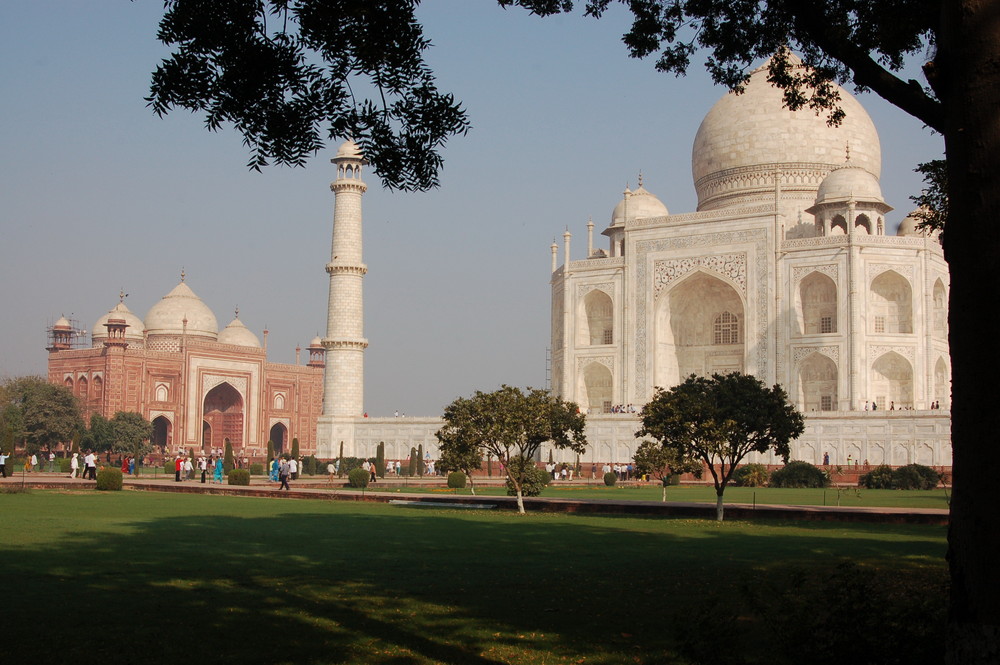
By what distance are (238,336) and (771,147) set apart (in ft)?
95.6

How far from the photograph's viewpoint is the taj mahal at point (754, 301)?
1331 inches

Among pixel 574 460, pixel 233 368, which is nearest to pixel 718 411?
pixel 574 460

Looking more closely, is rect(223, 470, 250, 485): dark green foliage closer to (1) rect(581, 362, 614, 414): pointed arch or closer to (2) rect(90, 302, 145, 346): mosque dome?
(1) rect(581, 362, 614, 414): pointed arch

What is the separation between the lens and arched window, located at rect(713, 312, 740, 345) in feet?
126

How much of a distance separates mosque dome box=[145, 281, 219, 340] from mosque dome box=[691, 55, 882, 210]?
2660 cm

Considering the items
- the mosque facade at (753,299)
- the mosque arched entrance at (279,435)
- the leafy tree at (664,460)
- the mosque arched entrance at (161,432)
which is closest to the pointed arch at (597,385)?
the mosque facade at (753,299)

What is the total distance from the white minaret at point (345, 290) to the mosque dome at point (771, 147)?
13.0m

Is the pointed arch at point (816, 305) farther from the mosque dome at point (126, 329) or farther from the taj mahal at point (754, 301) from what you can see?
the mosque dome at point (126, 329)

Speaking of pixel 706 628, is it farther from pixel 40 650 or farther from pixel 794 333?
pixel 794 333

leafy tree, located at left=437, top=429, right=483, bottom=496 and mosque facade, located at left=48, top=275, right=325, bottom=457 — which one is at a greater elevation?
mosque facade, located at left=48, top=275, right=325, bottom=457

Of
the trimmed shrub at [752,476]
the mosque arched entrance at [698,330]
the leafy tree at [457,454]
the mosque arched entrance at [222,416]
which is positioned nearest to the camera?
the leafy tree at [457,454]

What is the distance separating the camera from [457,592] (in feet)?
25.7

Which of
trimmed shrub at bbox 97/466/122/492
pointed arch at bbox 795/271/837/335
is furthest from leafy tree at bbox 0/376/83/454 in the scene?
pointed arch at bbox 795/271/837/335

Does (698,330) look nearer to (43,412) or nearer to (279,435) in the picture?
(279,435)
